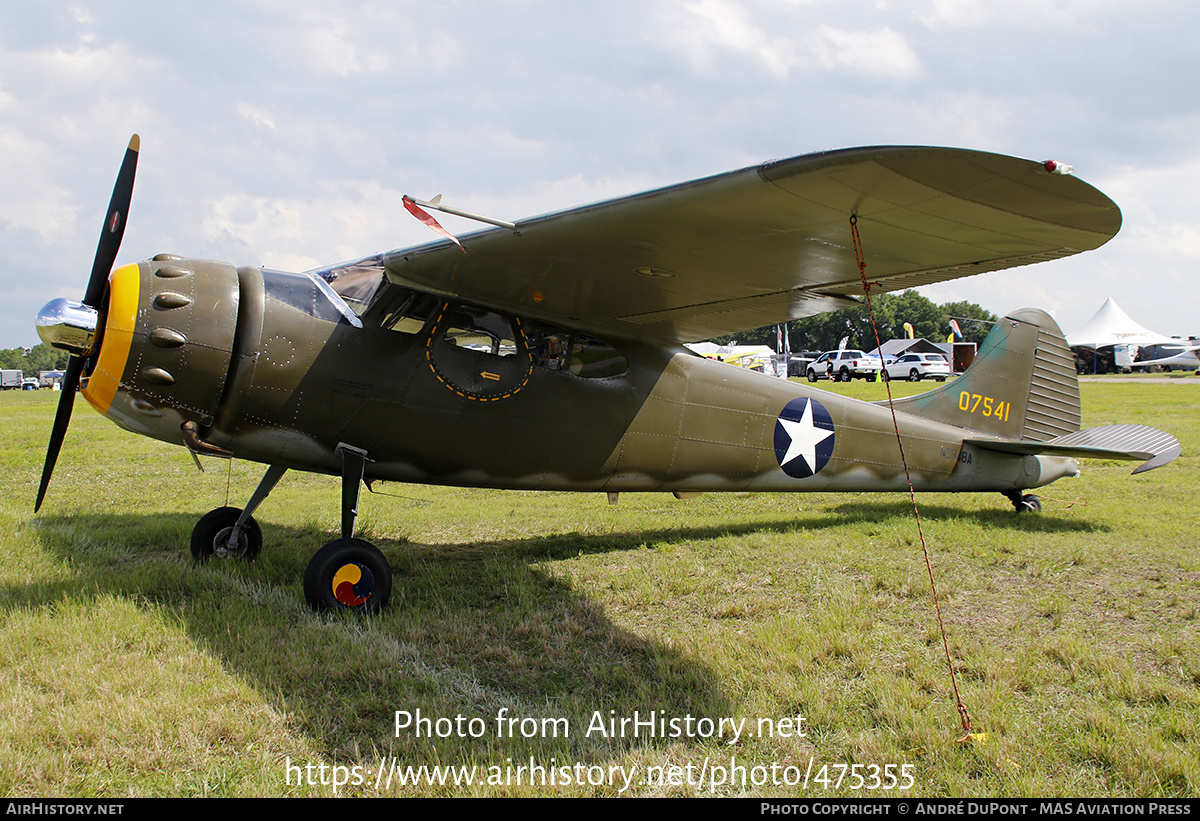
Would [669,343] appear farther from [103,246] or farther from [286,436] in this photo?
[103,246]

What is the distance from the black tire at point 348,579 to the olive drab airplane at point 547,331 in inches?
0.6

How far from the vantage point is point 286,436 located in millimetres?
5082

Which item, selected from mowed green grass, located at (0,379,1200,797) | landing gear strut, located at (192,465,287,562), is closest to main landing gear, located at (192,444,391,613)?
mowed green grass, located at (0,379,1200,797)

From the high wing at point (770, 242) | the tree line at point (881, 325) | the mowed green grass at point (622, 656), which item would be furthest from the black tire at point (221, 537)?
the tree line at point (881, 325)

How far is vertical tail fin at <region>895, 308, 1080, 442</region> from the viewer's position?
8.73 meters

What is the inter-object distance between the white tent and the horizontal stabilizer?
2187 inches

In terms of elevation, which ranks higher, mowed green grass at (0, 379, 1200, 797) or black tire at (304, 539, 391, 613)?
black tire at (304, 539, 391, 613)

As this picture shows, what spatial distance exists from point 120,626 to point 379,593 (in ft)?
4.99

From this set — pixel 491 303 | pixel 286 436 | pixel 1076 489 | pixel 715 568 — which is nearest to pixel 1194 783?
pixel 715 568

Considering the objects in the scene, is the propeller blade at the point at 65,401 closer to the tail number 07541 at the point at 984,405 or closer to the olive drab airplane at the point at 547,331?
the olive drab airplane at the point at 547,331

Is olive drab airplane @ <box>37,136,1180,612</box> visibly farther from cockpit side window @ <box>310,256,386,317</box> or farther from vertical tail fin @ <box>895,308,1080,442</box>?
vertical tail fin @ <box>895,308,1080,442</box>

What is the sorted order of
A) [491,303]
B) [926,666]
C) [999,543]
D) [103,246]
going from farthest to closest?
[999,543] < [491,303] < [103,246] < [926,666]

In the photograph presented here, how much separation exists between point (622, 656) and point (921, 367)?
4616 centimetres

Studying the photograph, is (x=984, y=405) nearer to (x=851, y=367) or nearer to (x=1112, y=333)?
(x=851, y=367)
